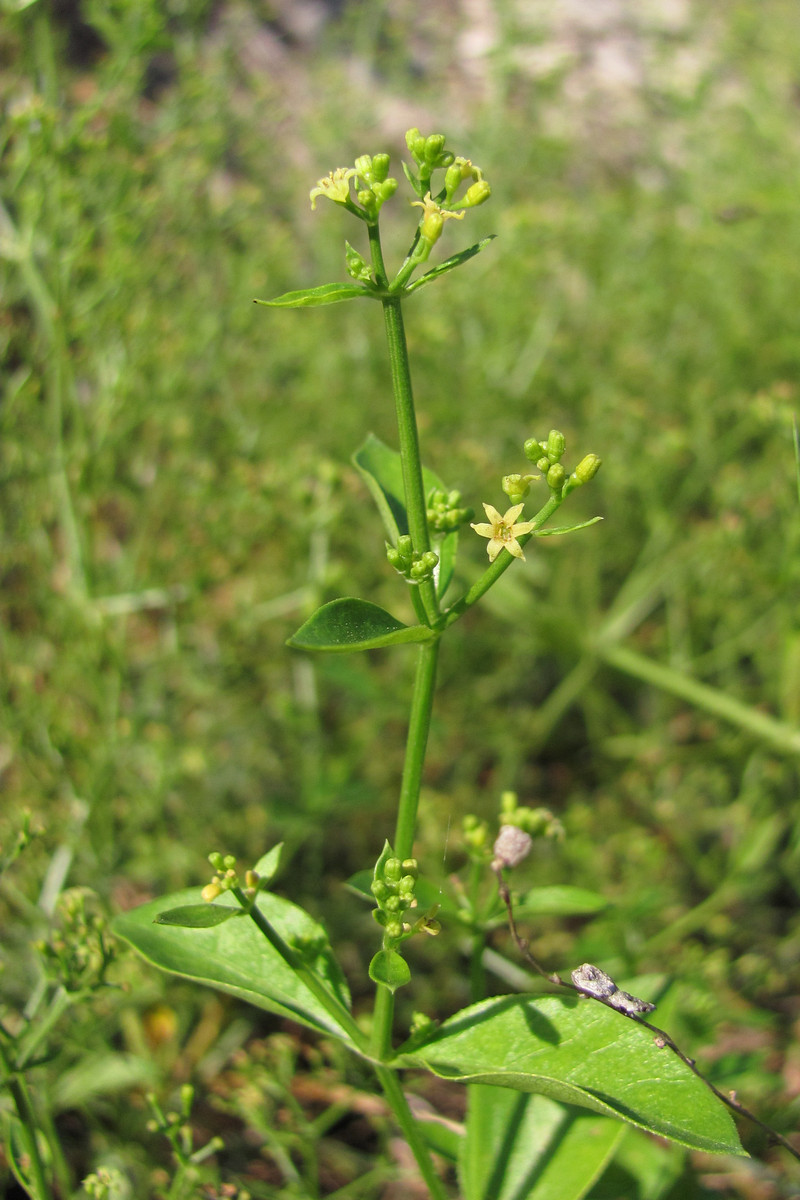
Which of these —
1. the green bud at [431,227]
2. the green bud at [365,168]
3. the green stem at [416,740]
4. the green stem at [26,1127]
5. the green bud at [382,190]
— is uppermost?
the green bud at [365,168]

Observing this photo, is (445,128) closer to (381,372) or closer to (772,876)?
(381,372)

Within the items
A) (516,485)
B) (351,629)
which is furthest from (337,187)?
(351,629)

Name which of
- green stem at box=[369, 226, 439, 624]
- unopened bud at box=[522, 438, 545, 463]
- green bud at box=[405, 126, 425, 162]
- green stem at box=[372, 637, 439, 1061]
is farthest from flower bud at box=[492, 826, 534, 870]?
green bud at box=[405, 126, 425, 162]

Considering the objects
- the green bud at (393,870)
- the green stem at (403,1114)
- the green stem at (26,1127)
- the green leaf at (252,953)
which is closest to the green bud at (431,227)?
the green bud at (393,870)

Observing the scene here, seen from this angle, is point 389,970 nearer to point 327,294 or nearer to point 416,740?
point 416,740

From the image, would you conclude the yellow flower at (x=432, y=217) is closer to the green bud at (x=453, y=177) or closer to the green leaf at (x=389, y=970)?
the green bud at (x=453, y=177)

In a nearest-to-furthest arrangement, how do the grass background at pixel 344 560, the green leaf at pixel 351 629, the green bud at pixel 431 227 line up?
the green leaf at pixel 351 629, the green bud at pixel 431 227, the grass background at pixel 344 560

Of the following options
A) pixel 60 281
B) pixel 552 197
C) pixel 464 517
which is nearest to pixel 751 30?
pixel 552 197
